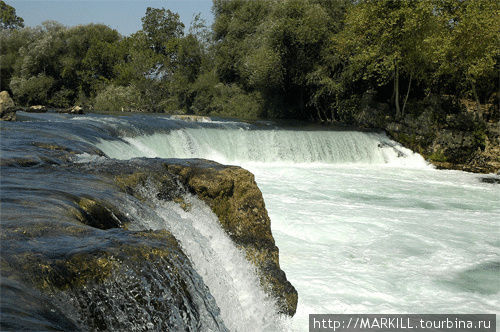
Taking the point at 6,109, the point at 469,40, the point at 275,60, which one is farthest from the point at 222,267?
the point at 275,60

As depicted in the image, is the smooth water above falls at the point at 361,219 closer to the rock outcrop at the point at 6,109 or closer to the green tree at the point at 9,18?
the rock outcrop at the point at 6,109

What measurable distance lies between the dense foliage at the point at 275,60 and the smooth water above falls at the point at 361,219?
444 centimetres

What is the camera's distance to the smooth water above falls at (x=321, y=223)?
4.02m

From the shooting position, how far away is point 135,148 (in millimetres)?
10656

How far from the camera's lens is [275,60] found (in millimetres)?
22000

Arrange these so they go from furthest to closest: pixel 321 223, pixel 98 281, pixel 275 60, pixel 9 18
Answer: pixel 9 18 < pixel 275 60 < pixel 321 223 < pixel 98 281

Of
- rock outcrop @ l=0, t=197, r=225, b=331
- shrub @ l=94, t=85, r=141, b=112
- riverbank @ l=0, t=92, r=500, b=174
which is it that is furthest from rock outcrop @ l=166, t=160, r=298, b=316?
shrub @ l=94, t=85, r=141, b=112

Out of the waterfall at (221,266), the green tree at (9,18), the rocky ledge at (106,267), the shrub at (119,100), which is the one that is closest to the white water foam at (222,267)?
the waterfall at (221,266)

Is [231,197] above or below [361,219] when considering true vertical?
above

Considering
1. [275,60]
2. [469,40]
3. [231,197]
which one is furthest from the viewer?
[275,60]

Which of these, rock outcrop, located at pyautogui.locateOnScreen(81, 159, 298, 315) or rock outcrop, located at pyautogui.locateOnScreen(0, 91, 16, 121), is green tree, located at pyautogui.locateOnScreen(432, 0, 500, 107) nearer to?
rock outcrop, located at pyautogui.locateOnScreen(81, 159, 298, 315)

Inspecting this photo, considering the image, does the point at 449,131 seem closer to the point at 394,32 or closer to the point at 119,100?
the point at 394,32

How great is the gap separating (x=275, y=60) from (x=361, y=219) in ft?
51.0

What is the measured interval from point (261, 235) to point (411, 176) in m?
10.3
